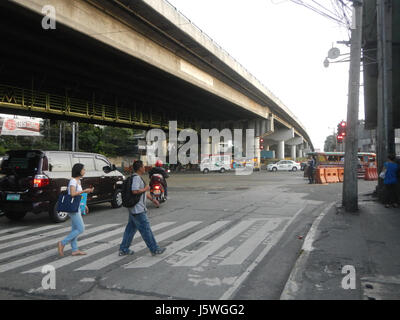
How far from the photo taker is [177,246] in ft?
20.1

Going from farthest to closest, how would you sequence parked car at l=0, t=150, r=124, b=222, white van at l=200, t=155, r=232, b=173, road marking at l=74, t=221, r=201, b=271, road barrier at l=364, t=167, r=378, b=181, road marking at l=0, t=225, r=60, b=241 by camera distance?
white van at l=200, t=155, r=232, b=173 → road barrier at l=364, t=167, r=378, b=181 → parked car at l=0, t=150, r=124, b=222 → road marking at l=0, t=225, r=60, b=241 → road marking at l=74, t=221, r=201, b=271

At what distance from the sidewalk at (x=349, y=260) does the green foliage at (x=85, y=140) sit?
44.1m

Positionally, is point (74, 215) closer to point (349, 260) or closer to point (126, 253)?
point (126, 253)

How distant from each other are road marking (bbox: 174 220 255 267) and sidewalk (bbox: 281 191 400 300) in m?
1.53

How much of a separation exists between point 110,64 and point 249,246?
15467 millimetres

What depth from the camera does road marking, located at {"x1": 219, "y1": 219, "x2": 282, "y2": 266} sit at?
17.2 feet

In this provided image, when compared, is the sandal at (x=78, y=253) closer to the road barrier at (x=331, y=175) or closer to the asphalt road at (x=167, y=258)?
the asphalt road at (x=167, y=258)

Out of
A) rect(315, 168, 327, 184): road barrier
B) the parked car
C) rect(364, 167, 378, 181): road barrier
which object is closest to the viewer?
the parked car

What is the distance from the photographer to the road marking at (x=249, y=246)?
17.2 ft

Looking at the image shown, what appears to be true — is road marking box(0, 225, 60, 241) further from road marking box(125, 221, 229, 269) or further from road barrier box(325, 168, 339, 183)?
road barrier box(325, 168, 339, 183)

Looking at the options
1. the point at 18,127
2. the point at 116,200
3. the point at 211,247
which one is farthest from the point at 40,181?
the point at 18,127

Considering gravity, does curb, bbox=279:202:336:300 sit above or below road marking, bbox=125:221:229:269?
above

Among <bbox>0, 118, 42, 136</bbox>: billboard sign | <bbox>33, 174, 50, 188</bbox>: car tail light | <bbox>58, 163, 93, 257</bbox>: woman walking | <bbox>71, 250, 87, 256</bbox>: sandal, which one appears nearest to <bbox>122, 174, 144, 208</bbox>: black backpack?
<bbox>58, 163, 93, 257</bbox>: woman walking
